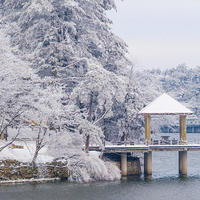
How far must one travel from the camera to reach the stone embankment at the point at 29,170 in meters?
34.8

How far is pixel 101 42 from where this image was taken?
4509cm

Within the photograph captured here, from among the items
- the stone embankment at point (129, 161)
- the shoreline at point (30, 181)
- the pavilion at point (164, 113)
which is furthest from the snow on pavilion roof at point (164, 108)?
the shoreline at point (30, 181)

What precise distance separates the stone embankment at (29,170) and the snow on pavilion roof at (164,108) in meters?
8.45

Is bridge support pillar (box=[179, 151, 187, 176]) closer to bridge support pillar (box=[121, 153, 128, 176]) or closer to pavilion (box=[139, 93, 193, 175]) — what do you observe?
pavilion (box=[139, 93, 193, 175])

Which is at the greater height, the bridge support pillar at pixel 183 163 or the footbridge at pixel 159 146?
the footbridge at pixel 159 146

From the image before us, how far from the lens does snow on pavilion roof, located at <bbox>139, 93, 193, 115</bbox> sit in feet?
133

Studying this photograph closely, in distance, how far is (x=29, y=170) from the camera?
35500 millimetres

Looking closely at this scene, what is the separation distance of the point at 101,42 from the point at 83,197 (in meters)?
18.1

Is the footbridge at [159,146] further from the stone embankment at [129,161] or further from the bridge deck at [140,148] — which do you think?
the stone embankment at [129,161]

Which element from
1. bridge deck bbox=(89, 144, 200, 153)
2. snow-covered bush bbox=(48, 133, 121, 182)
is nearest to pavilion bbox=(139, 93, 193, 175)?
bridge deck bbox=(89, 144, 200, 153)

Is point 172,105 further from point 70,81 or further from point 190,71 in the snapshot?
point 190,71

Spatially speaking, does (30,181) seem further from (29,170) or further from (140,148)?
(140,148)

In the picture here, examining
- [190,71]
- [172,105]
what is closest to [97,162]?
[172,105]

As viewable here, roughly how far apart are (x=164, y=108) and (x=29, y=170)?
1211 cm
